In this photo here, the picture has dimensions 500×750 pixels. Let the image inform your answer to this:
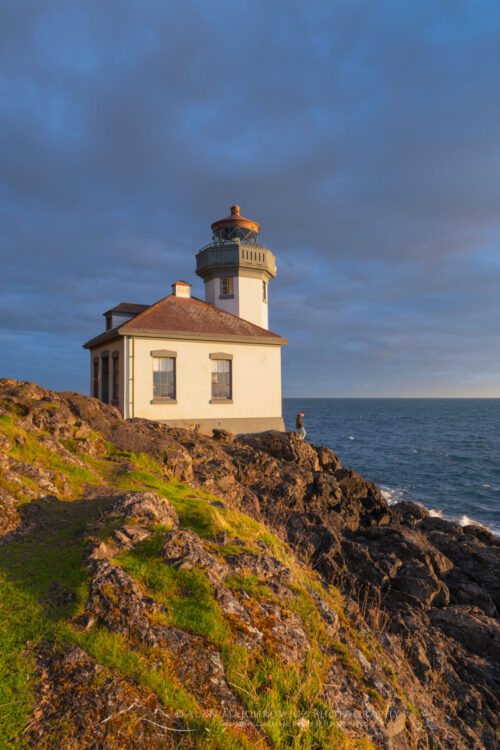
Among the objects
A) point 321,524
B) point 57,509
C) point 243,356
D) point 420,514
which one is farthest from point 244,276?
point 57,509

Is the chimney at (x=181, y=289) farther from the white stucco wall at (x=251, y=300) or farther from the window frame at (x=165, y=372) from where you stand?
the window frame at (x=165, y=372)

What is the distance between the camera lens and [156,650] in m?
3.97

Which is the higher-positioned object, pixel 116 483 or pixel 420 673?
pixel 116 483

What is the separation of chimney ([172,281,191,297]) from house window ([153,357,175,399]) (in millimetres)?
5306

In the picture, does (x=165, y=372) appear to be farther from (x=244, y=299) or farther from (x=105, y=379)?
(x=244, y=299)

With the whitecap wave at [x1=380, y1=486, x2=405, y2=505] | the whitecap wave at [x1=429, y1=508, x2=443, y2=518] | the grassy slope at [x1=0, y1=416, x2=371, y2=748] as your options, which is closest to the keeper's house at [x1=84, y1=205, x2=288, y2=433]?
the whitecap wave at [x1=380, y1=486, x2=405, y2=505]

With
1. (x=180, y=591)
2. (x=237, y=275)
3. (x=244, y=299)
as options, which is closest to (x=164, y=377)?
(x=244, y=299)

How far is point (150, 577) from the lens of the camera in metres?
4.89

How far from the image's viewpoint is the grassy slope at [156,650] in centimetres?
343

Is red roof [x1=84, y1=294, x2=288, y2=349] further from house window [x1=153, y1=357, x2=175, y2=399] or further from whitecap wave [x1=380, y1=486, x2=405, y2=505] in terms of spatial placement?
whitecap wave [x1=380, y1=486, x2=405, y2=505]

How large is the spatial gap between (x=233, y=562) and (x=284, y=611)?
3.05 ft

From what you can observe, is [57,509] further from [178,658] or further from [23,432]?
[178,658]

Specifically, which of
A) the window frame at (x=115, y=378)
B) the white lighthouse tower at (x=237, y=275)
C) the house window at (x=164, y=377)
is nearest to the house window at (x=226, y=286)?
the white lighthouse tower at (x=237, y=275)

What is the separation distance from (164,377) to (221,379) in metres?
3.04
